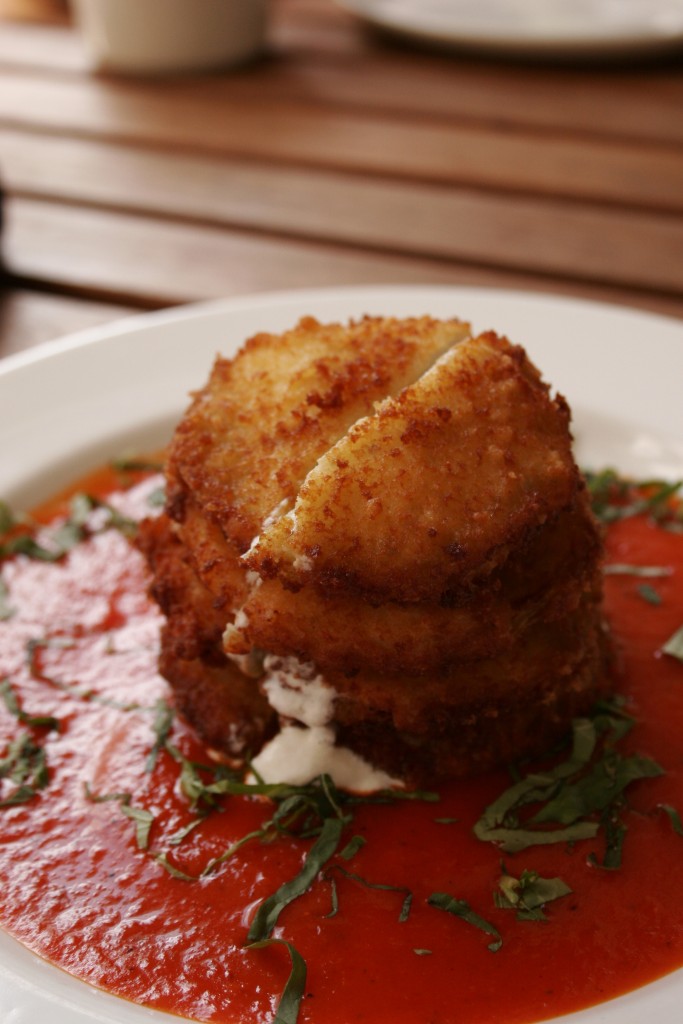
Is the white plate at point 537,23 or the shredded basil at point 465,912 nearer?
the shredded basil at point 465,912

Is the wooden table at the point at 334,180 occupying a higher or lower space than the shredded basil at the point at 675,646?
higher

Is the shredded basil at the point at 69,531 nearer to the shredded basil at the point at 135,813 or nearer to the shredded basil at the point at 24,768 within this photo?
the shredded basil at the point at 24,768

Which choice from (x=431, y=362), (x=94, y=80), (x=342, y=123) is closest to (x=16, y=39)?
(x=94, y=80)

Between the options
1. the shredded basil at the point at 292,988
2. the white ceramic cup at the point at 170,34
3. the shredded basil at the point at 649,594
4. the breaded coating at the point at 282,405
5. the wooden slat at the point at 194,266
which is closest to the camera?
the shredded basil at the point at 292,988

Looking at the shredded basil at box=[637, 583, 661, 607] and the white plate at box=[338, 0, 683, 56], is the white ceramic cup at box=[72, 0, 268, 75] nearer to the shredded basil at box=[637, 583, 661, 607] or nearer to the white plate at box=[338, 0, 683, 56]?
the white plate at box=[338, 0, 683, 56]

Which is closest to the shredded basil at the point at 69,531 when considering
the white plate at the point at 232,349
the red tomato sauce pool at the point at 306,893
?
the white plate at the point at 232,349

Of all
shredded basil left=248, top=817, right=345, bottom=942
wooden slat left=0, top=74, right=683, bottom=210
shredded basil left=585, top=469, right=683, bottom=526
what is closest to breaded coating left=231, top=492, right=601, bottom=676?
shredded basil left=248, top=817, right=345, bottom=942

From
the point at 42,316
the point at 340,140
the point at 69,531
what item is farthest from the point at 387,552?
the point at 340,140
